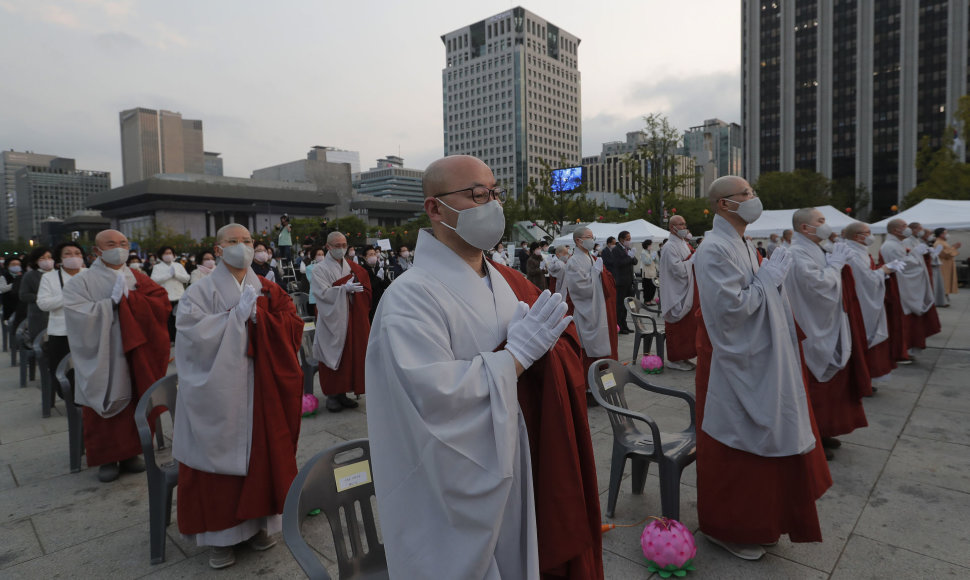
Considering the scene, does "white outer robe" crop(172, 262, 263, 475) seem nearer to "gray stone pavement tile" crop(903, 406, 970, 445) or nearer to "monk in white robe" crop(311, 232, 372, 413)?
"monk in white robe" crop(311, 232, 372, 413)

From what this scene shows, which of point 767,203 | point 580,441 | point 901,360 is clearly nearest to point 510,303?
point 580,441

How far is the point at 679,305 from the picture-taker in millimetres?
8312

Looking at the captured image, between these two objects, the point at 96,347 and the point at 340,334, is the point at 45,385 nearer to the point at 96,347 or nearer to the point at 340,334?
the point at 96,347

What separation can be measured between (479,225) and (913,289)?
28.7 feet

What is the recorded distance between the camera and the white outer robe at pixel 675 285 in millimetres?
8281

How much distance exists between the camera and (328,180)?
10450 centimetres

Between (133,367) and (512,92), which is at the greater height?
(512,92)

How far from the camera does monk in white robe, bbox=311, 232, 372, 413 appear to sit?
255 inches

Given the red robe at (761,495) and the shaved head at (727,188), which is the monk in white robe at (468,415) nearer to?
the red robe at (761,495)

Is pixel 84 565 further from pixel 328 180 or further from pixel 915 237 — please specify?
pixel 328 180

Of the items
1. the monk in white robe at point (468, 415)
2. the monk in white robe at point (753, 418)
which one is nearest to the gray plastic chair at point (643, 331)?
the monk in white robe at point (753, 418)

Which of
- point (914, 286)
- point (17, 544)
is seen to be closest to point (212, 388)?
point (17, 544)

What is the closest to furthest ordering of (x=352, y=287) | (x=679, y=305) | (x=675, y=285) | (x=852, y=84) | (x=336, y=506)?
(x=336, y=506) < (x=352, y=287) < (x=679, y=305) < (x=675, y=285) < (x=852, y=84)

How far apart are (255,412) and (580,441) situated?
2.32 m
